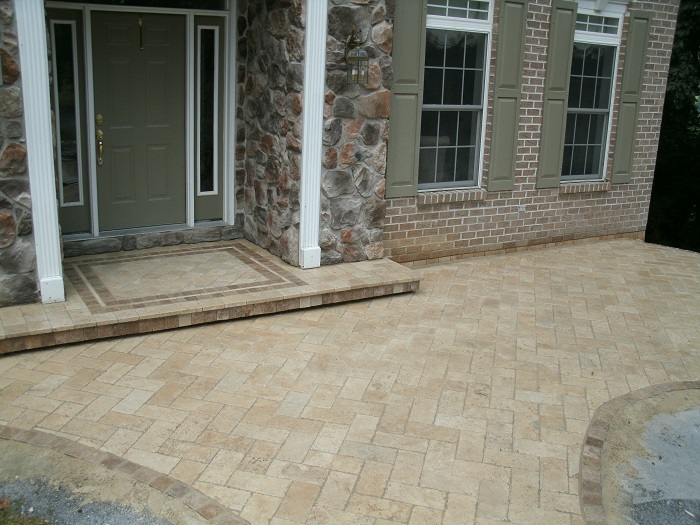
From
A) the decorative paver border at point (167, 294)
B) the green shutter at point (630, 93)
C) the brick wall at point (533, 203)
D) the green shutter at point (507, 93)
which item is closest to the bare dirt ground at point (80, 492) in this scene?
the decorative paver border at point (167, 294)

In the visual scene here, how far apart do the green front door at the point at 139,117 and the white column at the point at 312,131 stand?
1341mm

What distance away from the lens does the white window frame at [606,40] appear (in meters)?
8.01

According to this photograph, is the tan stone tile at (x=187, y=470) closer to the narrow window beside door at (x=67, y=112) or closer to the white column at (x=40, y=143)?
the white column at (x=40, y=143)

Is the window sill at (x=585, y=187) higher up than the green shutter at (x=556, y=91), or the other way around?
the green shutter at (x=556, y=91)

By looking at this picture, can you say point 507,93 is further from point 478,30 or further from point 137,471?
point 137,471

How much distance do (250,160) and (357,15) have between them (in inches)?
67.8

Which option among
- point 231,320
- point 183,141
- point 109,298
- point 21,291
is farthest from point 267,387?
point 183,141

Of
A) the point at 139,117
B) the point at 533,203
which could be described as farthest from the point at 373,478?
the point at 533,203

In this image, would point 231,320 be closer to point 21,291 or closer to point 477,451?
point 21,291

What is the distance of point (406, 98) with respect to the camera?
6926 mm

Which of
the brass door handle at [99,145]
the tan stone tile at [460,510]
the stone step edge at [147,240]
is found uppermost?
the brass door handle at [99,145]

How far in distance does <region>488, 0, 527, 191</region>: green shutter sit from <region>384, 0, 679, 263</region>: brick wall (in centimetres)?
8

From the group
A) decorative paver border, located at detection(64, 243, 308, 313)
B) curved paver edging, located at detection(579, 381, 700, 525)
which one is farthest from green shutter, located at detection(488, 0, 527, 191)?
curved paver edging, located at detection(579, 381, 700, 525)

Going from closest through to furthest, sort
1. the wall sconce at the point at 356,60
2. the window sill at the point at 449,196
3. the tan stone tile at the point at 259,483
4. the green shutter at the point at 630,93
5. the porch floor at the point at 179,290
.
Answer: the tan stone tile at the point at 259,483 → the porch floor at the point at 179,290 → the wall sconce at the point at 356,60 → the window sill at the point at 449,196 → the green shutter at the point at 630,93
